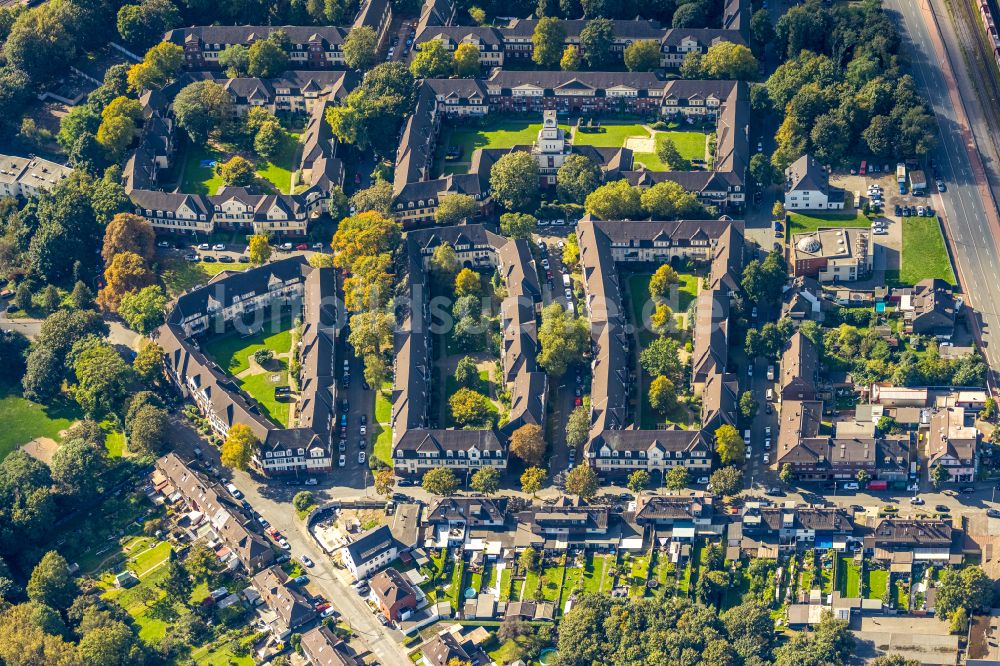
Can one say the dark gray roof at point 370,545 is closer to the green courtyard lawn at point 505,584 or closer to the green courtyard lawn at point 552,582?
the green courtyard lawn at point 505,584

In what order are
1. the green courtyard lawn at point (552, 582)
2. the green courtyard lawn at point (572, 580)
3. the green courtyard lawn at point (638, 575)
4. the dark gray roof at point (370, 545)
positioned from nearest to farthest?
the green courtyard lawn at point (638, 575) → the green courtyard lawn at point (552, 582) → the green courtyard lawn at point (572, 580) → the dark gray roof at point (370, 545)

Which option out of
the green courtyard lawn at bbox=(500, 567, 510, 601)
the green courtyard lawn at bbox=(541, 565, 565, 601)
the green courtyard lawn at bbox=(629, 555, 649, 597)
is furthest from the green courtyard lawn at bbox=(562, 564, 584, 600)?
the green courtyard lawn at bbox=(500, 567, 510, 601)

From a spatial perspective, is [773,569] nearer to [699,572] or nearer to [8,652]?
[699,572]

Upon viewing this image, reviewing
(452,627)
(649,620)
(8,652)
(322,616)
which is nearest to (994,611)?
(649,620)

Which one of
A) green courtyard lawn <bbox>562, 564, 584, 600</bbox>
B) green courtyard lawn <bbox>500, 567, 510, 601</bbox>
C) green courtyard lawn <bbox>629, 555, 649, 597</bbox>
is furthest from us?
green courtyard lawn <bbox>500, 567, 510, 601</bbox>

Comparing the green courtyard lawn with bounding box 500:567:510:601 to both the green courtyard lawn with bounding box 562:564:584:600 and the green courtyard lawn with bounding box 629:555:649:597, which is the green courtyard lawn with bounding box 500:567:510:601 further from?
the green courtyard lawn with bounding box 629:555:649:597

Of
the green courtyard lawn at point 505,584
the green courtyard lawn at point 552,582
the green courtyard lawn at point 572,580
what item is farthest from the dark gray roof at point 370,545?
the green courtyard lawn at point 572,580

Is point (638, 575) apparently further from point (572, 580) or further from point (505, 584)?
point (505, 584)

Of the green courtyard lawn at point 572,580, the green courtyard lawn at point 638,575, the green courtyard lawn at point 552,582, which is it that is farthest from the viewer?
the green courtyard lawn at point 572,580
